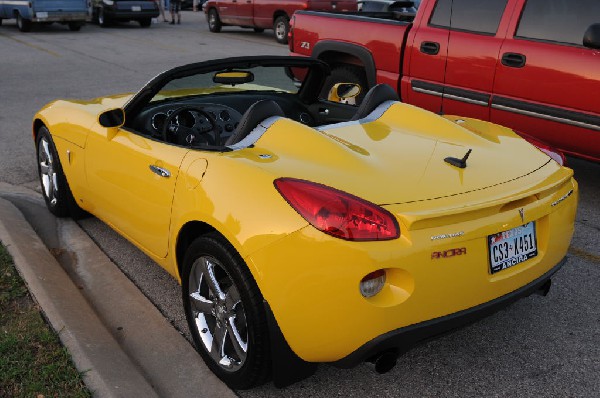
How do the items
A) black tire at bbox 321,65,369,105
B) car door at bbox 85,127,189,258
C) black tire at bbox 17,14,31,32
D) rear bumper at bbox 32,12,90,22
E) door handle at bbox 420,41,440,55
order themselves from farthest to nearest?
black tire at bbox 17,14,31,32, rear bumper at bbox 32,12,90,22, black tire at bbox 321,65,369,105, door handle at bbox 420,41,440,55, car door at bbox 85,127,189,258

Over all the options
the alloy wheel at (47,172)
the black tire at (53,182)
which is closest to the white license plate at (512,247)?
the black tire at (53,182)

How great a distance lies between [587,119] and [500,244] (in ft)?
10.3

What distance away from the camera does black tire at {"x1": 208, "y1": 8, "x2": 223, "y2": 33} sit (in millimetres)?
21172

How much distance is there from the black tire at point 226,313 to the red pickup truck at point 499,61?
376 cm

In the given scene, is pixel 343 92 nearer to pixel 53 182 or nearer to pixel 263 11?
pixel 53 182

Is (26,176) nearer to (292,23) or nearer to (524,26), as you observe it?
(292,23)

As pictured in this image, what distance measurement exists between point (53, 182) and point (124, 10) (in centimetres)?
1859

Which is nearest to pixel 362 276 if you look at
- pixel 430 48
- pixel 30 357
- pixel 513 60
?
pixel 30 357

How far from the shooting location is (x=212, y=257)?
2.88 meters

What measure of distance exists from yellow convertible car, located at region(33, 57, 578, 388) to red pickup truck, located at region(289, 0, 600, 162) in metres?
1.95

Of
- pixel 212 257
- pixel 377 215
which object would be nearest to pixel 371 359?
pixel 377 215

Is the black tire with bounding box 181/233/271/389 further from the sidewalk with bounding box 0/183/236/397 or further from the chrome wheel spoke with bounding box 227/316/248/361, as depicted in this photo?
the sidewalk with bounding box 0/183/236/397

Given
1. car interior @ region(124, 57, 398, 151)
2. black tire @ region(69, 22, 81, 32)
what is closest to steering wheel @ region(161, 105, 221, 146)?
car interior @ region(124, 57, 398, 151)

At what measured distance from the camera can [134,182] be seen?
11.8ft
